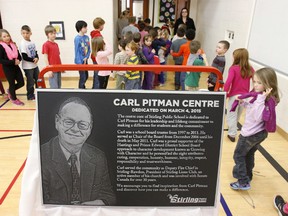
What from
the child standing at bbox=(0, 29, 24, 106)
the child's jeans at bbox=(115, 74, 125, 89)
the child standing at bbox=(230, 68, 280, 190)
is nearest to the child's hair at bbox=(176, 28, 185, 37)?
the child's jeans at bbox=(115, 74, 125, 89)

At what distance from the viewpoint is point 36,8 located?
6230 millimetres

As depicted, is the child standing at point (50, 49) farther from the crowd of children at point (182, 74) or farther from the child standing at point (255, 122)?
the child standing at point (255, 122)

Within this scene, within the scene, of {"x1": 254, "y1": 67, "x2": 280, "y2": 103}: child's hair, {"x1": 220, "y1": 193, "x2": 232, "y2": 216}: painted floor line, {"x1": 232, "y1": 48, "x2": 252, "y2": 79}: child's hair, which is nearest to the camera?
{"x1": 254, "y1": 67, "x2": 280, "y2": 103}: child's hair

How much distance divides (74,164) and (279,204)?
2.11 metres

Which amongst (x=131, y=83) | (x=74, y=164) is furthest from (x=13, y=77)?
(x=74, y=164)

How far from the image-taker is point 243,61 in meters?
3.42

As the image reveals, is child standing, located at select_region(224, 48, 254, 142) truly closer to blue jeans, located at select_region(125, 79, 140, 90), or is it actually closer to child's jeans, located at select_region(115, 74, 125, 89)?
blue jeans, located at select_region(125, 79, 140, 90)

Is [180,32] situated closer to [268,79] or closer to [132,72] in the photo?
[132,72]

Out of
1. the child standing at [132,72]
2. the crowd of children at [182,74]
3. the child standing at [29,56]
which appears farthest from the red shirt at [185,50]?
the child standing at [29,56]

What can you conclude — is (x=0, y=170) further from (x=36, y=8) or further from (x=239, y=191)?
(x=36, y=8)

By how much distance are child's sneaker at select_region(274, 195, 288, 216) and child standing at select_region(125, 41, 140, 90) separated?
2.54 meters

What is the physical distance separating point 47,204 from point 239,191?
2106 millimetres

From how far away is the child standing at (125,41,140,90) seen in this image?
4184mm

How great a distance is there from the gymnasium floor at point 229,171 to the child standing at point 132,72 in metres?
1.71
